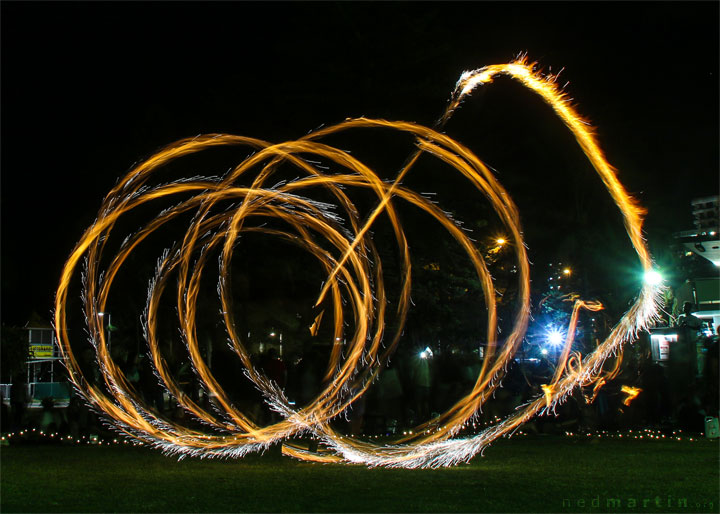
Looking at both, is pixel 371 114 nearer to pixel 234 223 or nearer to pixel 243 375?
pixel 234 223

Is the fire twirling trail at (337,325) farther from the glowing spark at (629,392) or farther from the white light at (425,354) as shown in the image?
the white light at (425,354)

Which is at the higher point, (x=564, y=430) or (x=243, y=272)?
(x=243, y=272)

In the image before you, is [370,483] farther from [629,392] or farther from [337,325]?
[629,392]

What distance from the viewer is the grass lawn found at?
25.6ft

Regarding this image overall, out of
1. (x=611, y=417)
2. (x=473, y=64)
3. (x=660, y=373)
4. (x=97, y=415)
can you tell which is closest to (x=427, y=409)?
(x=611, y=417)

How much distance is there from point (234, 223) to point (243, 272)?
6.49 metres

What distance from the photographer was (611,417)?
15258 millimetres

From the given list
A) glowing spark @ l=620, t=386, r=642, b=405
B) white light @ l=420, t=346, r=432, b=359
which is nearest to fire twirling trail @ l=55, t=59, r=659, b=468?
glowing spark @ l=620, t=386, r=642, b=405

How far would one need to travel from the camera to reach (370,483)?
9.21 metres

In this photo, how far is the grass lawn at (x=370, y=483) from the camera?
7.80 meters

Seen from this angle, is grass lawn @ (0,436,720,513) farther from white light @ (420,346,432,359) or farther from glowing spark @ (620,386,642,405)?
white light @ (420,346,432,359)

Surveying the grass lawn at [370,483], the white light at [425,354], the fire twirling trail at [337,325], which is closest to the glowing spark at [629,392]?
the fire twirling trail at [337,325]

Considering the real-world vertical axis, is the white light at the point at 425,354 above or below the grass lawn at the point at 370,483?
above

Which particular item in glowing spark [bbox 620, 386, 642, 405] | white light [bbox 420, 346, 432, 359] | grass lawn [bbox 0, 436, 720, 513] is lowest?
grass lawn [bbox 0, 436, 720, 513]
